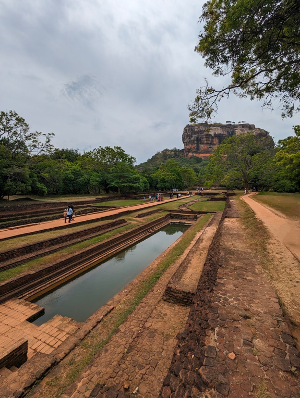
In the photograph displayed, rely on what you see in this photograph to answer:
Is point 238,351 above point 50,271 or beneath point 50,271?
above

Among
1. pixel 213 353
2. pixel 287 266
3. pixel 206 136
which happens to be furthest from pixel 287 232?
pixel 206 136

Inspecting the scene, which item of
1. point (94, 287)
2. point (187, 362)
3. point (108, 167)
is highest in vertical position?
point (108, 167)

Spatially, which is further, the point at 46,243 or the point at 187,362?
the point at 46,243

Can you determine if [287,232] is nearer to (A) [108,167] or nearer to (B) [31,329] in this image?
(B) [31,329]

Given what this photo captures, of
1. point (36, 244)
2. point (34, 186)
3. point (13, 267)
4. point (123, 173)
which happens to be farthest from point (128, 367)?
point (123, 173)

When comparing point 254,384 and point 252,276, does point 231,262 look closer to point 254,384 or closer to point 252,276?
point 252,276

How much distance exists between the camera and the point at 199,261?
766cm

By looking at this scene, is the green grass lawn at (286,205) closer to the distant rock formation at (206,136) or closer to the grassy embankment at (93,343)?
the grassy embankment at (93,343)

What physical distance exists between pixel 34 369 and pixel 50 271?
4452mm

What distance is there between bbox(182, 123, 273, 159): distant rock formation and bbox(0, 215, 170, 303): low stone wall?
113 metres

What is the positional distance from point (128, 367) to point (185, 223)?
16.1 meters

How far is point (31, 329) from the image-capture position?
177 inches

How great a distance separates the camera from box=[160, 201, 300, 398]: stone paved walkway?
1.83m

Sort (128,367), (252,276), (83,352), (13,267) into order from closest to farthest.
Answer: (128,367), (83,352), (252,276), (13,267)
